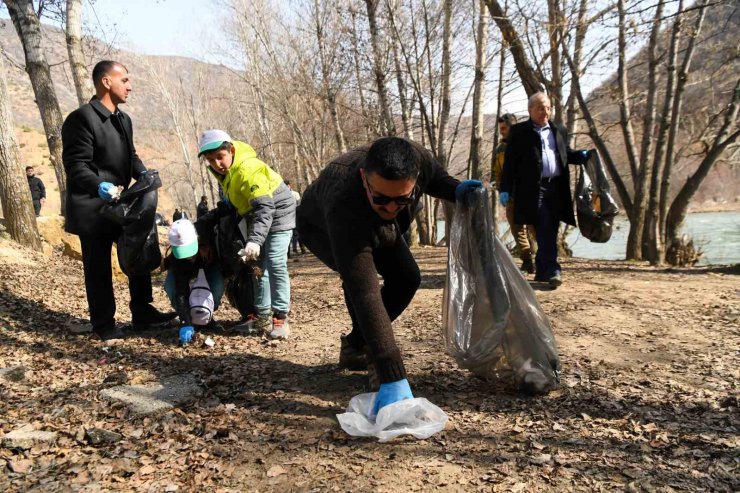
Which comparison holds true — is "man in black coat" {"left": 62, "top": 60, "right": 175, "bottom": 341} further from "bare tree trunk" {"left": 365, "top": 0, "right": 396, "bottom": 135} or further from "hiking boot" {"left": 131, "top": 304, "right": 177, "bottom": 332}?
"bare tree trunk" {"left": 365, "top": 0, "right": 396, "bottom": 135}

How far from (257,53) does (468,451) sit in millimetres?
18890

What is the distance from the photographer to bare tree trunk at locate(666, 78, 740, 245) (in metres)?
7.22

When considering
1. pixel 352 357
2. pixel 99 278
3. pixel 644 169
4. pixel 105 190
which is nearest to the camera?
pixel 352 357

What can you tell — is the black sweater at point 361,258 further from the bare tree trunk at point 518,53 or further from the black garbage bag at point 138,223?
the bare tree trunk at point 518,53

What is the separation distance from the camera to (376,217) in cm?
205

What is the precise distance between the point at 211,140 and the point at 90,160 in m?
0.82

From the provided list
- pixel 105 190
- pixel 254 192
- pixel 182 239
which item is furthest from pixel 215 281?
pixel 105 190

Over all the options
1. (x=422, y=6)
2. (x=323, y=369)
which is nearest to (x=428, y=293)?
(x=323, y=369)

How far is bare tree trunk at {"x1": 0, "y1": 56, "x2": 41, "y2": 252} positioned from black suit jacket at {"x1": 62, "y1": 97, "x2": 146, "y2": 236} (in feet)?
12.4

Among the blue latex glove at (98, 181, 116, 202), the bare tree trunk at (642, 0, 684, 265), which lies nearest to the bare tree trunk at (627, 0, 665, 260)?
the bare tree trunk at (642, 0, 684, 265)

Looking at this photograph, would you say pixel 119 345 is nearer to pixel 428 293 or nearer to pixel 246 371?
pixel 246 371

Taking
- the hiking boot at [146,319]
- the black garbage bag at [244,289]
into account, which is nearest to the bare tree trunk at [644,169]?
the black garbage bag at [244,289]

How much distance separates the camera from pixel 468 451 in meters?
1.95

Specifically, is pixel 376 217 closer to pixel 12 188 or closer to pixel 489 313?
pixel 489 313
